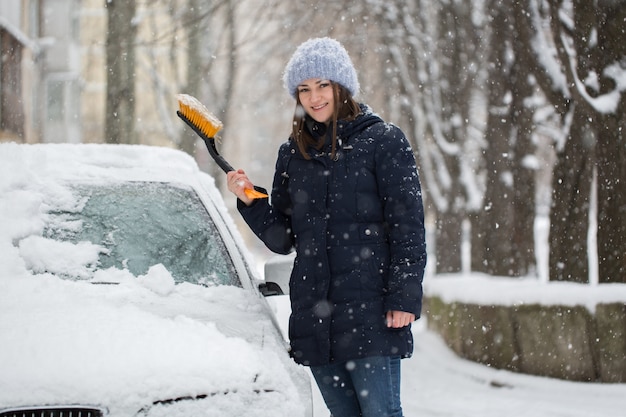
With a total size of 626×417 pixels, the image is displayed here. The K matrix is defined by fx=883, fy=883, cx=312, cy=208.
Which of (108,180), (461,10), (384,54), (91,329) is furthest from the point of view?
(384,54)

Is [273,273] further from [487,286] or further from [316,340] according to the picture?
[487,286]

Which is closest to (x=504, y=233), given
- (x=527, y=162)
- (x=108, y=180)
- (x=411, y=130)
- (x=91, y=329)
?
(x=527, y=162)

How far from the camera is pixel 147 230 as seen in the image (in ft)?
12.9

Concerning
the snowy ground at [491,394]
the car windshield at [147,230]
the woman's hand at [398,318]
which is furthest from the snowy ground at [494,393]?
the woman's hand at [398,318]

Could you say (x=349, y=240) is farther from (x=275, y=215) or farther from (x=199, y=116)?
(x=199, y=116)

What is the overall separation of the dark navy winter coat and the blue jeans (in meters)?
0.05

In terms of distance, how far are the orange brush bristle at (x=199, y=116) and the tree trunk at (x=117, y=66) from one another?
9139mm

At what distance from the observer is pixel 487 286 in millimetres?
8422

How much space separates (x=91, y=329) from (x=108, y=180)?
126cm

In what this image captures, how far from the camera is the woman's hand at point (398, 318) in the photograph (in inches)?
120

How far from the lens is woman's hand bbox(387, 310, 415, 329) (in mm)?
3061

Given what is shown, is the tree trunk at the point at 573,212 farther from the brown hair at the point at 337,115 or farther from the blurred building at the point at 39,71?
the blurred building at the point at 39,71

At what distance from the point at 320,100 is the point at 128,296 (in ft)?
3.48

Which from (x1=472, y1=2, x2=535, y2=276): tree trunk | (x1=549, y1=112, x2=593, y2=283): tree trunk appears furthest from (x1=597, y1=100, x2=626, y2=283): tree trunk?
(x1=472, y1=2, x2=535, y2=276): tree trunk
